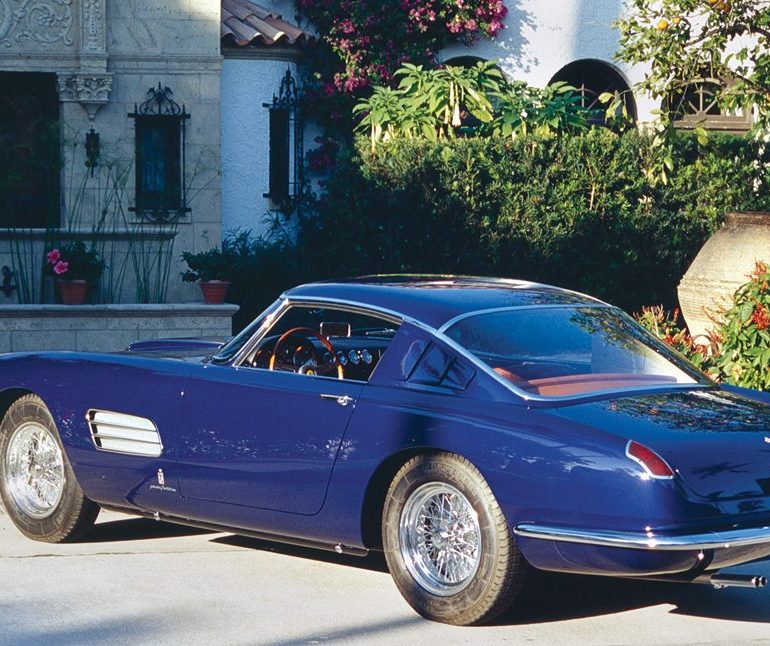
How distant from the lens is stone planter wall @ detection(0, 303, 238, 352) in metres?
14.5

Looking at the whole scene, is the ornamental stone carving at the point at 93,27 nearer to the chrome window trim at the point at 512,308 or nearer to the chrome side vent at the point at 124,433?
the chrome side vent at the point at 124,433

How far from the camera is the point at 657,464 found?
571 cm

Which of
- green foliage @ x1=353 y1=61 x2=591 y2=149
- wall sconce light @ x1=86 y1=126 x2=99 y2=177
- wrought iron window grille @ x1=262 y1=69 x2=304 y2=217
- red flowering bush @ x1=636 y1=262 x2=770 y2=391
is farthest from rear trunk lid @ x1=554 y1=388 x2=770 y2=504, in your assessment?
wrought iron window grille @ x1=262 y1=69 x2=304 y2=217

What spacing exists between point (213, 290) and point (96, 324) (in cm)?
141

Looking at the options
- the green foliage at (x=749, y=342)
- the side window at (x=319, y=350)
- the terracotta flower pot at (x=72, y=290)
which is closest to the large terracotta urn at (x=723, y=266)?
the green foliage at (x=749, y=342)

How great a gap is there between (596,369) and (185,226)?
11.2 metres

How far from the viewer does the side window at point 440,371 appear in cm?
641

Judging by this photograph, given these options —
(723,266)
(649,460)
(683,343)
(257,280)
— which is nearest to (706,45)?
(723,266)

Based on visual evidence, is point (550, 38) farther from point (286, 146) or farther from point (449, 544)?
point (449, 544)

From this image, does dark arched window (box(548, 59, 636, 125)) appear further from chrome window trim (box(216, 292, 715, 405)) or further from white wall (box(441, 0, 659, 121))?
chrome window trim (box(216, 292, 715, 405))

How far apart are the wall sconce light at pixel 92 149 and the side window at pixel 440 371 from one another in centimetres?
1114

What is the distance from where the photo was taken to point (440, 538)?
6.27 meters

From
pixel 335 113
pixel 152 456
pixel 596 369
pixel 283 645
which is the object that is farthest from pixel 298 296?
pixel 335 113

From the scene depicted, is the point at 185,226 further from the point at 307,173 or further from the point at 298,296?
the point at 298,296
